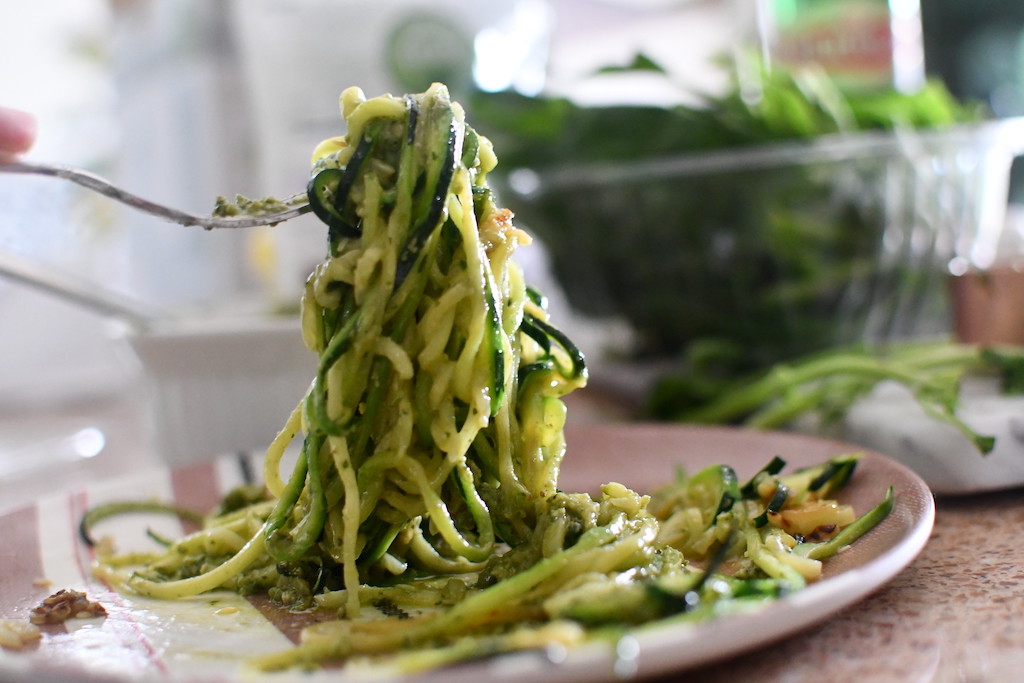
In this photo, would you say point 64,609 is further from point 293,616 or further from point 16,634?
point 293,616

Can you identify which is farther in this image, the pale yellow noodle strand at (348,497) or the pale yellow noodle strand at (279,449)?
the pale yellow noodle strand at (279,449)

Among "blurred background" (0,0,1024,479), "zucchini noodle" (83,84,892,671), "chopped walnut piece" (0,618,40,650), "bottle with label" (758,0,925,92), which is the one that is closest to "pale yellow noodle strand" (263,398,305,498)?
"zucchini noodle" (83,84,892,671)

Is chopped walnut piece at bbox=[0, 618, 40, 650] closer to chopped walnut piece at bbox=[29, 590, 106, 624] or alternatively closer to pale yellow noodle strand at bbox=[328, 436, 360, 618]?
chopped walnut piece at bbox=[29, 590, 106, 624]

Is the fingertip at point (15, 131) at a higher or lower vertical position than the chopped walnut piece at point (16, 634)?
higher

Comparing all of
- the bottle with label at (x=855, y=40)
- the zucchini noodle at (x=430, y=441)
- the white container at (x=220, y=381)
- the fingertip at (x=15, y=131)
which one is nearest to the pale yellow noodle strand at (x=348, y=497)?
the zucchini noodle at (x=430, y=441)

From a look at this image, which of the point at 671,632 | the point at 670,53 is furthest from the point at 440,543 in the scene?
the point at 670,53

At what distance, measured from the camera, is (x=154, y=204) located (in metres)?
1.11

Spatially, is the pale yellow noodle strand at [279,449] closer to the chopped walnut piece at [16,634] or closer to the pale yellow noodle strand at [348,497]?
the pale yellow noodle strand at [348,497]

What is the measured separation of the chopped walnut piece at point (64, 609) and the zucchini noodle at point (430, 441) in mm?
73

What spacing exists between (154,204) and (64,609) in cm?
49

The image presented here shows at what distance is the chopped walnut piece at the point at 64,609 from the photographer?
96cm

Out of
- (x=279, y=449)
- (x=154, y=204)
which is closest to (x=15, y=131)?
(x=154, y=204)

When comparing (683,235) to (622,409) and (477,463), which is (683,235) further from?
(477,463)

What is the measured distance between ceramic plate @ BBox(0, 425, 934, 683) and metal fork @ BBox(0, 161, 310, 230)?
443 millimetres
